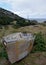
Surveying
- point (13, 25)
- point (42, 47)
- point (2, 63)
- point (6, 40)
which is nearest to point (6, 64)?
point (2, 63)

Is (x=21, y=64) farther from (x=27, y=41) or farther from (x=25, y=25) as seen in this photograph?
(x=25, y=25)

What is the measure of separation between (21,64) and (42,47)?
129 centimetres

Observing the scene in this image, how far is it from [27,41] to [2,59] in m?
1.03

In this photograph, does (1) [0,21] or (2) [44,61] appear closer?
(2) [44,61]

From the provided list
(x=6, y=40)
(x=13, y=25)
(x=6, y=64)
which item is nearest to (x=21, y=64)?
(x=6, y=64)

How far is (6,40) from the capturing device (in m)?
7.73

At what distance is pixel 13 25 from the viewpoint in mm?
13055

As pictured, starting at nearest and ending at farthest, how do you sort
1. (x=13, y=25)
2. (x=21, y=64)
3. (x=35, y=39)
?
(x=21, y=64), (x=35, y=39), (x=13, y=25)

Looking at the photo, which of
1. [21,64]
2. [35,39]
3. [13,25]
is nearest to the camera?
[21,64]

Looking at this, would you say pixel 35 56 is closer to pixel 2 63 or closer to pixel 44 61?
pixel 44 61

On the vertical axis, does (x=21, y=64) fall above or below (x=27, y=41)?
below

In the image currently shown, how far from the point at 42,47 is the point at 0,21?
236 inches

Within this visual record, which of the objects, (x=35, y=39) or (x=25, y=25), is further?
(x=25, y=25)

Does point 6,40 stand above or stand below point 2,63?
above
